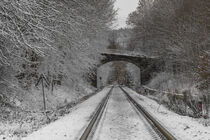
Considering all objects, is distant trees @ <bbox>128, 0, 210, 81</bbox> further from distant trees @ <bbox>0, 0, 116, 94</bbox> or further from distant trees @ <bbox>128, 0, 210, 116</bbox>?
distant trees @ <bbox>0, 0, 116, 94</bbox>

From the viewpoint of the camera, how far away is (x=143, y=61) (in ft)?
141

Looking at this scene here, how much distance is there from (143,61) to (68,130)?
121 ft

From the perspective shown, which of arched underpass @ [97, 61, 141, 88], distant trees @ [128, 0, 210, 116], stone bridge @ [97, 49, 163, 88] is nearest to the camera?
distant trees @ [128, 0, 210, 116]

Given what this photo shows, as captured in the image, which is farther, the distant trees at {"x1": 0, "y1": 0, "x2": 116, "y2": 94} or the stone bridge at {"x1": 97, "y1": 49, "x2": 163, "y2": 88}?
the stone bridge at {"x1": 97, "y1": 49, "x2": 163, "y2": 88}

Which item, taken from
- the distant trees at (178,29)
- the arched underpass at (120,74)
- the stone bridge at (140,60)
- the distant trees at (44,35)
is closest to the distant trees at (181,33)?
the distant trees at (178,29)

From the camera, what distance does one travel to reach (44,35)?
9.09 metres

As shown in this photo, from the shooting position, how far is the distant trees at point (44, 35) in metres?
7.00

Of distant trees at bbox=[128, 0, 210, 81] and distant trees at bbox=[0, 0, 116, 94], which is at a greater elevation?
distant trees at bbox=[128, 0, 210, 81]

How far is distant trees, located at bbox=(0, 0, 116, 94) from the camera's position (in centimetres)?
700

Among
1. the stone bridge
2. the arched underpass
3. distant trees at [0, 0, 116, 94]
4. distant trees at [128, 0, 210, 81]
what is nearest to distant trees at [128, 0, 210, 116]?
distant trees at [128, 0, 210, 81]

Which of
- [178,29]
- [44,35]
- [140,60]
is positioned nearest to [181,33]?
[178,29]

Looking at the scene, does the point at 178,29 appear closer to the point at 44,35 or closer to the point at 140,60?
the point at 140,60

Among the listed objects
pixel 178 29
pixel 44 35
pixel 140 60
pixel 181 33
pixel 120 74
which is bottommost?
pixel 44 35

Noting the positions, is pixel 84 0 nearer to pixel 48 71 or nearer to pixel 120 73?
pixel 48 71
